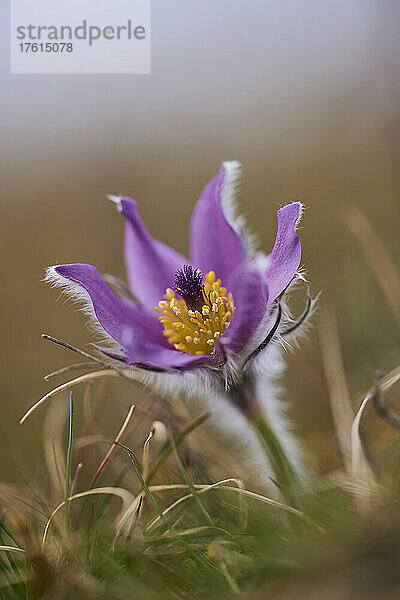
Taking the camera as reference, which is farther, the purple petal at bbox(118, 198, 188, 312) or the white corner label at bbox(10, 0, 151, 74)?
the white corner label at bbox(10, 0, 151, 74)

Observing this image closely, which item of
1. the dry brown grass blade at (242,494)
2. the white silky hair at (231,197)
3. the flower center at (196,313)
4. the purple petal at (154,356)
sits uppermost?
the white silky hair at (231,197)

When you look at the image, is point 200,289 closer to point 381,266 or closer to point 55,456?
point 55,456

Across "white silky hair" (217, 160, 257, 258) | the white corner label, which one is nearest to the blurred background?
the white corner label

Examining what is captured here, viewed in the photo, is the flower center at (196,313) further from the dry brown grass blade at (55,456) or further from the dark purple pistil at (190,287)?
the dry brown grass blade at (55,456)

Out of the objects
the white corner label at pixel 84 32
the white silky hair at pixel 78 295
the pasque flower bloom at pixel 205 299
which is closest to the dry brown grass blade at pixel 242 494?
the pasque flower bloom at pixel 205 299

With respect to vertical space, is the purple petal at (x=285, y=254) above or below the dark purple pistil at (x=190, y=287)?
above

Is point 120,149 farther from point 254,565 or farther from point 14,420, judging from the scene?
point 254,565

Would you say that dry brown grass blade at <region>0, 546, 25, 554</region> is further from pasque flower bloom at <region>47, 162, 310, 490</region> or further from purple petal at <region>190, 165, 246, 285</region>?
purple petal at <region>190, 165, 246, 285</region>
